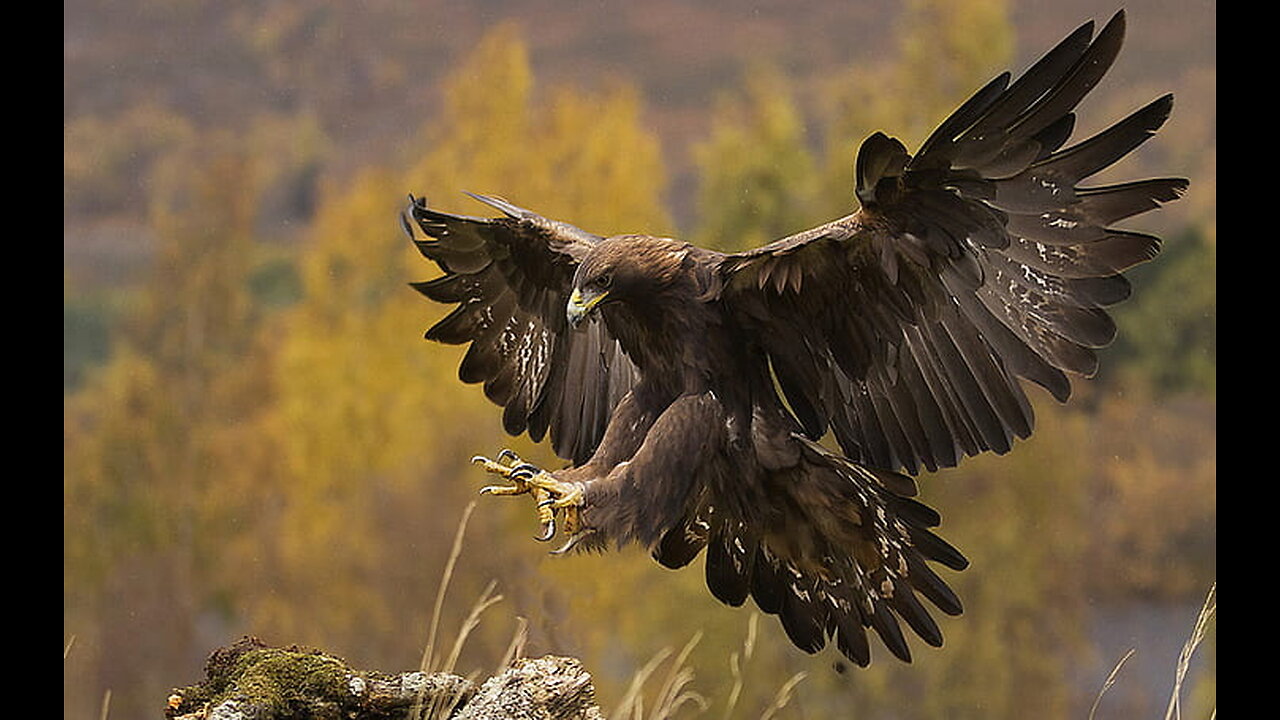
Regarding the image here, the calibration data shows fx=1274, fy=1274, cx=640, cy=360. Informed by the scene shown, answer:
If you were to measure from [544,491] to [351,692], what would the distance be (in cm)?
46

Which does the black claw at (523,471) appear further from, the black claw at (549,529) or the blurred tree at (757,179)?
the blurred tree at (757,179)

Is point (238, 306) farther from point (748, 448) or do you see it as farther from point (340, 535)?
point (748, 448)

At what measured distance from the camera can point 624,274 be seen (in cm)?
196

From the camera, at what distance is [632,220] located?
19.5ft

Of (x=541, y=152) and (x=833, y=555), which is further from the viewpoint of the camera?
(x=541, y=152)

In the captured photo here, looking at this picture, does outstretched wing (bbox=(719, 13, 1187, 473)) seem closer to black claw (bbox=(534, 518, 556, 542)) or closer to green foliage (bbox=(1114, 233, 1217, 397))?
black claw (bbox=(534, 518, 556, 542))

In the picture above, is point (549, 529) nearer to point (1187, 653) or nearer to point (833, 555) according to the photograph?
point (833, 555)

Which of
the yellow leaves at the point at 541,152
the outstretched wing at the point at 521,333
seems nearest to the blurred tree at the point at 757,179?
the yellow leaves at the point at 541,152

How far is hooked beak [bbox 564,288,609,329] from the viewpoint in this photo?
194cm

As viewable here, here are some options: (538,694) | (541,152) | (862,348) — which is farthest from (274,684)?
(541,152)

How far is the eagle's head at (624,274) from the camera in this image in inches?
77.0

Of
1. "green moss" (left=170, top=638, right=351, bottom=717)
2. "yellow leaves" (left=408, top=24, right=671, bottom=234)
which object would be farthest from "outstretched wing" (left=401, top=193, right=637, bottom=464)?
"yellow leaves" (left=408, top=24, right=671, bottom=234)

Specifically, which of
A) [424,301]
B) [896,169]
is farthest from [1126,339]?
[896,169]

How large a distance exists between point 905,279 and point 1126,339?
520 centimetres
